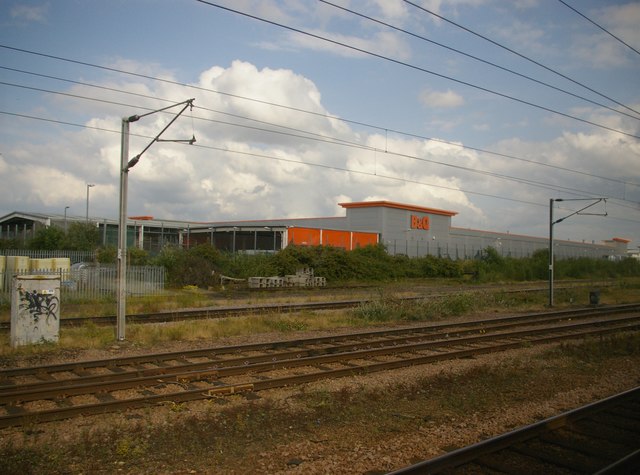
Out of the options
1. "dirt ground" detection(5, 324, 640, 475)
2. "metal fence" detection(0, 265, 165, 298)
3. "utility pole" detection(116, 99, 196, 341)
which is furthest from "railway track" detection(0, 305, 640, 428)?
"metal fence" detection(0, 265, 165, 298)

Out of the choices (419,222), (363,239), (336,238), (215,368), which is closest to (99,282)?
(215,368)

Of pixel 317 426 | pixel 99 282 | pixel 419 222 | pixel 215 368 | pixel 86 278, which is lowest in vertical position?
pixel 317 426

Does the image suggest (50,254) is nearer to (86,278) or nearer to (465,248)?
(86,278)

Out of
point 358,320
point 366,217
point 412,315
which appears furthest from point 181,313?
point 366,217

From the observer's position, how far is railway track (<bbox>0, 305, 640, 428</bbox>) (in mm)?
9406

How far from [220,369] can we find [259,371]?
92cm

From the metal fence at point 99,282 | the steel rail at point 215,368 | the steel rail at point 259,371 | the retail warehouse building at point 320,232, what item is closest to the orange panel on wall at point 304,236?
the retail warehouse building at point 320,232

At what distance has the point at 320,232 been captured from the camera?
195 ft

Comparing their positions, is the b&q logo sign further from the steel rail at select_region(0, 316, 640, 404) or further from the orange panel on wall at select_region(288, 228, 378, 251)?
the steel rail at select_region(0, 316, 640, 404)

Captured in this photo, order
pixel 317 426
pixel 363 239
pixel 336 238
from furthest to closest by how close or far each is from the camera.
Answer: pixel 363 239, pixel 336 238, pixel 317 426

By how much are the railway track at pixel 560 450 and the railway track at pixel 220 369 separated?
15.7ft

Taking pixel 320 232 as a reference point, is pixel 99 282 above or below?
below

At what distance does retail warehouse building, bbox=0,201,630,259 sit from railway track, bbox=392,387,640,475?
4613 cm

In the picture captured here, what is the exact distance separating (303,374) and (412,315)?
12.9m
